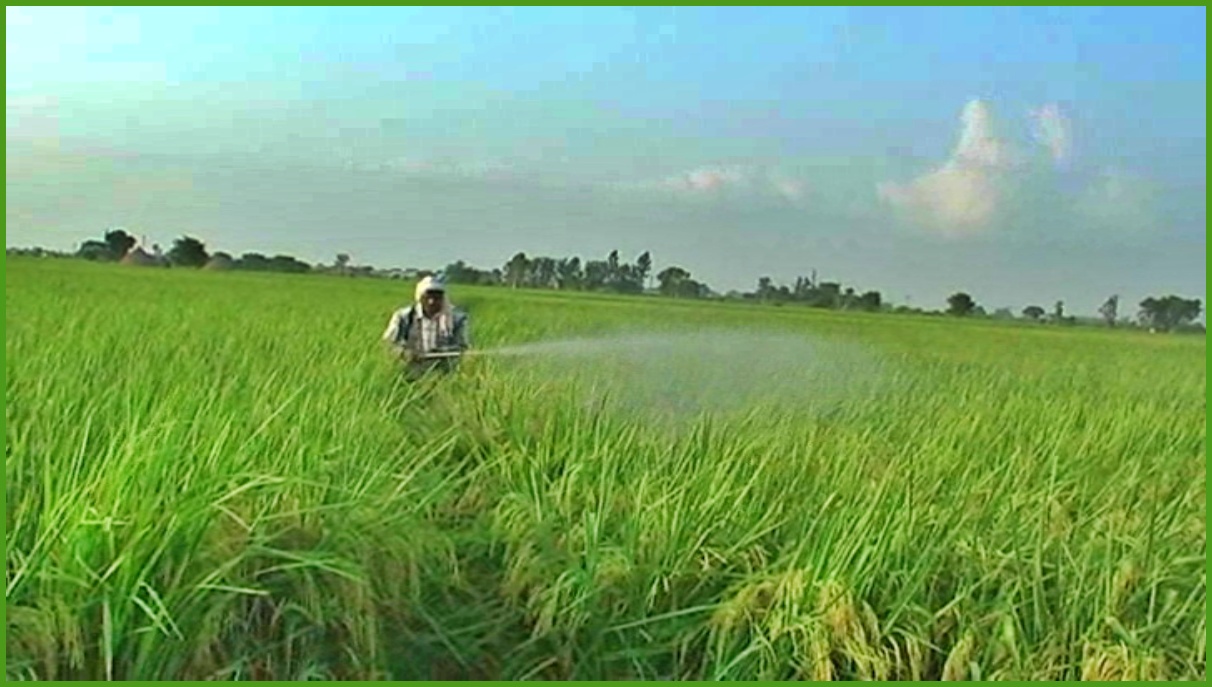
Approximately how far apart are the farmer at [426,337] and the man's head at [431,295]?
0.03 m

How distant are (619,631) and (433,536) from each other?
44cm

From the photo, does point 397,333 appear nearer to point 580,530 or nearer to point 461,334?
point 461,334

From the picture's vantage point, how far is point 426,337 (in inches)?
117

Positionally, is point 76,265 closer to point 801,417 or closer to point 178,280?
point 178,280

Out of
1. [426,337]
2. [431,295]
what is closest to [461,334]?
[426,337]

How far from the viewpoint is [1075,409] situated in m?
2.82

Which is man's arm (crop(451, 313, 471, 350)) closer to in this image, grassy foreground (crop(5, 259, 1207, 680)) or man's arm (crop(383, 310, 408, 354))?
man's arm (crop(383, 310, 408, 354))

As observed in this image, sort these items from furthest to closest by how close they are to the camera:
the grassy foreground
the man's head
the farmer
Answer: the farmer < the man's head < the grassy foreground

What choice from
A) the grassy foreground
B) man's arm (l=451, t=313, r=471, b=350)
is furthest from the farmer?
the grassy foreground

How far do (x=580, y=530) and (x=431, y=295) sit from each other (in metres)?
1.13

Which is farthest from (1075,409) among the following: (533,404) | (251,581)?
(251,581)

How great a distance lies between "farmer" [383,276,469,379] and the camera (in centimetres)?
292

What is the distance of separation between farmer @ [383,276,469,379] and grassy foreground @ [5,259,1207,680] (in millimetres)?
313

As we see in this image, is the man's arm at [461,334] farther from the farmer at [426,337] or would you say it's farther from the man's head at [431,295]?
the man's head at [431,295]
